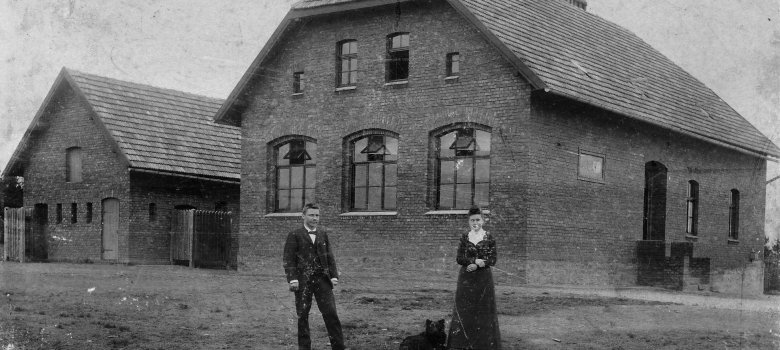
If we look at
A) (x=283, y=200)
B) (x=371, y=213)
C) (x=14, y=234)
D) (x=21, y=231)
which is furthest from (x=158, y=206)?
(x=371, y=213)

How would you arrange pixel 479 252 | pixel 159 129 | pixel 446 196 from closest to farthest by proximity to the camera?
pixel 479 252, pixel 446 196, pixel 159 129

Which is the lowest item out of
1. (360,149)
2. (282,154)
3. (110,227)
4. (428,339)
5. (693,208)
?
(110,227)

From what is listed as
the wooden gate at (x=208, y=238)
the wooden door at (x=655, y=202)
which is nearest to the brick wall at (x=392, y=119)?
the wooden gate at (x=208, y=238)

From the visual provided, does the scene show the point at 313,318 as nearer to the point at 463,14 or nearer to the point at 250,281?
the point at 250,281

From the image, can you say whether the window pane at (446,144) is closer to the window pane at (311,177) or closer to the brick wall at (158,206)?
the window pane at (311,177)

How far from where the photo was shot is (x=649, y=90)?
25609 millimetres

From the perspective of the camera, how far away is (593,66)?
23.8m

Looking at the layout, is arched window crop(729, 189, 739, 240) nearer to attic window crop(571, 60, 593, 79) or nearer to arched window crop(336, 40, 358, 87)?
attic window crop(571, 60, 593, 79)

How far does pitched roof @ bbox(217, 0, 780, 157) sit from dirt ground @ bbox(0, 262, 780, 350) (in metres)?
4.68

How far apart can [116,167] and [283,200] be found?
776cm

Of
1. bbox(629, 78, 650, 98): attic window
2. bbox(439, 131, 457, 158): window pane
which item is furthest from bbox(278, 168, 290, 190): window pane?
bbox(629, 78, 650, 98): attic window

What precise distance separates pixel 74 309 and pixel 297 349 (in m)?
5.10

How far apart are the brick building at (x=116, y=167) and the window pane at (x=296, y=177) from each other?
6742mm

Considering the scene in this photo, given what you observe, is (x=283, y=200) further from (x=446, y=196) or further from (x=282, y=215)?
(x=446, y=196)
